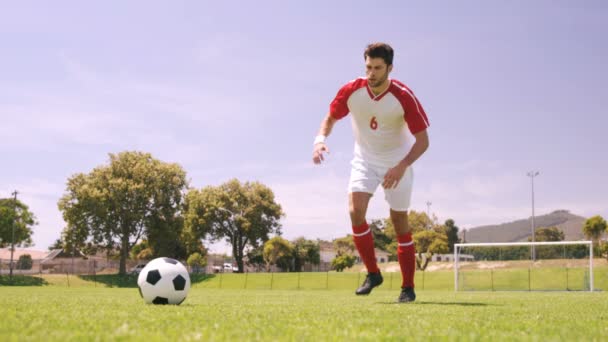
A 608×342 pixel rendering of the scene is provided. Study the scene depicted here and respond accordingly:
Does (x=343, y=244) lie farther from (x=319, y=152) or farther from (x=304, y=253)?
(x=319, y=152)

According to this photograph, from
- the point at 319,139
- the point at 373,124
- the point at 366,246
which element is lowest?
the point at 366,246

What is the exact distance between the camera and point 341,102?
7168 mm

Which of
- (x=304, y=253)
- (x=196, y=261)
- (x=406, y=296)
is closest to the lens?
(x=406, y=296)

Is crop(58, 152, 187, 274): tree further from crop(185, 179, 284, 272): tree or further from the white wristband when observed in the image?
the white wristband

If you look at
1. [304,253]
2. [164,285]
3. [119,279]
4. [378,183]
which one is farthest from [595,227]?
[164,285]

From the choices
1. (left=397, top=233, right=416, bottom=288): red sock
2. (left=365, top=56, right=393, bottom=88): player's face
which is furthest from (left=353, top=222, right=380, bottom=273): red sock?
(left=365, top=56, right=393, bottom=88): player's face

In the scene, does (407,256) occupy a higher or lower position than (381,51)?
lower

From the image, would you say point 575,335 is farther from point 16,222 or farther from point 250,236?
point 16,222

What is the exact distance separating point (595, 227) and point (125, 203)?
5019 cm

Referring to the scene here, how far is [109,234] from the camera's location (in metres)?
55.4

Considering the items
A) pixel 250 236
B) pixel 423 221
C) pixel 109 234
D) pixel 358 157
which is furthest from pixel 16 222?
pixel 358 157

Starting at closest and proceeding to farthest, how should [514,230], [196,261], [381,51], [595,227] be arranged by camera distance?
[381,51] < [595,227] < [196,261] < [514,230]

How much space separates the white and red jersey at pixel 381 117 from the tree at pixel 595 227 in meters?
62.2

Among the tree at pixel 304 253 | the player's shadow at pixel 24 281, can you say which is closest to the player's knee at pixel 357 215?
the player's shadow at pixel 24 281
